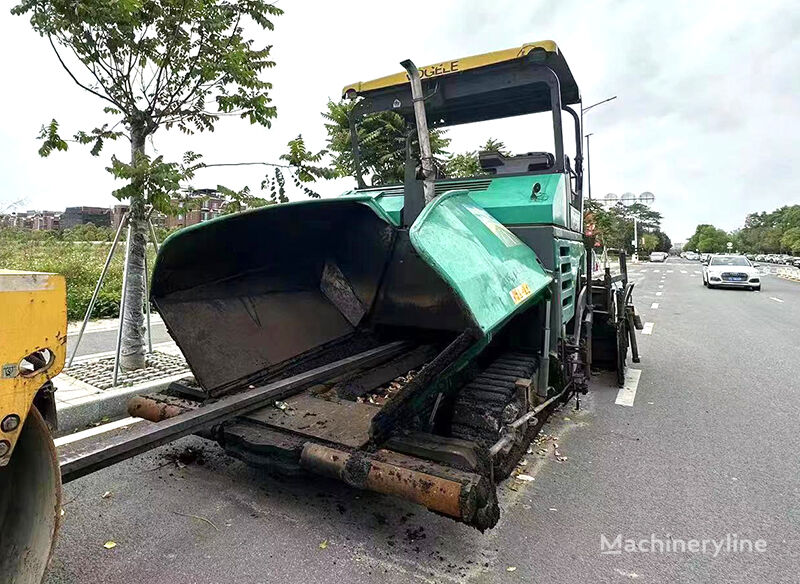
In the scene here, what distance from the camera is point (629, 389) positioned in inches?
228

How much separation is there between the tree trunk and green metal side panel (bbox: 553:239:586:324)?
13.4ft

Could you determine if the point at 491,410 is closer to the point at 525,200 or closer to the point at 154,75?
the point at 525,200

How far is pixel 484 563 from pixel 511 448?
69 cm

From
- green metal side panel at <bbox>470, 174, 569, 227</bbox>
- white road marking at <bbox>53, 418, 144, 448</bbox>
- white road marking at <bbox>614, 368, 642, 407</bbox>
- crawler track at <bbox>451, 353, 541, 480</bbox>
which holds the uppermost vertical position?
green metal side panel at <bbox>470, 174, 569, 227</bbox>

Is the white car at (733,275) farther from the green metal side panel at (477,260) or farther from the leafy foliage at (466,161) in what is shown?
the green metal side panel at (477,260)

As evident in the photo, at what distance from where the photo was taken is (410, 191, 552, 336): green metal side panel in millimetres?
2168

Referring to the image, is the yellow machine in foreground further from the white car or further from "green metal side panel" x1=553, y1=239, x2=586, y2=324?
the white car

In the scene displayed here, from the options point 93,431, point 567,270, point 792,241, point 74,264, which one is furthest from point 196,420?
point 792,241

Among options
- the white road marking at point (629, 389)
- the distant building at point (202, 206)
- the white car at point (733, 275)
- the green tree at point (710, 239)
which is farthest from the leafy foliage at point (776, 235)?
the distant building at point (202, 206)

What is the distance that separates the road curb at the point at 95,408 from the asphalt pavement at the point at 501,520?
3.56ft

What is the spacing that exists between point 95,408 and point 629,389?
5.51m

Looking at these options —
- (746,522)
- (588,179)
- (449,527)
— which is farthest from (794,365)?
(449,527)

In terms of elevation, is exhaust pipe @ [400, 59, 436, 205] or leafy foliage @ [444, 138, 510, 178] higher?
leafy foliage @ [444, 138, 510, 178]

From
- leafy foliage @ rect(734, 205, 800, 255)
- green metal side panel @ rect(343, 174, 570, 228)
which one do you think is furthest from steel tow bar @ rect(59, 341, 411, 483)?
leafy foliage @ rect(734, 205, 800, 255)
